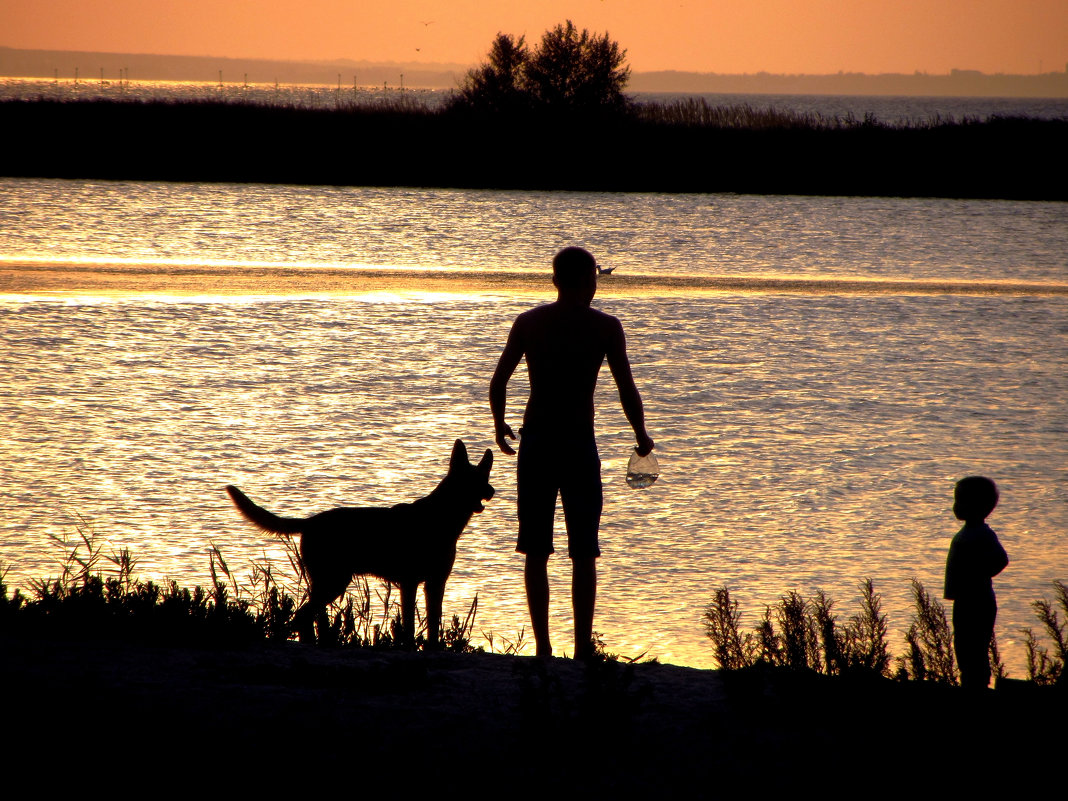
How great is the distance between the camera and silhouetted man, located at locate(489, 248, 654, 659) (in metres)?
4.87

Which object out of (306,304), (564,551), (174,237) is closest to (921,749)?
(564,551)

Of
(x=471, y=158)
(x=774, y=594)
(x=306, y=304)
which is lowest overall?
(x=774, y=594)

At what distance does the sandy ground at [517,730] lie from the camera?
126 inches

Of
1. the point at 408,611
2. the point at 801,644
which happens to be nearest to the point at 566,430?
the point at 408,611

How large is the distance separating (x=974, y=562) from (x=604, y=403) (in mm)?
6230

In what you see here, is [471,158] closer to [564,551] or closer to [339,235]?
[339,235]

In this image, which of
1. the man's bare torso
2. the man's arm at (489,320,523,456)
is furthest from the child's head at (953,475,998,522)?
the man's arm at (489,320,523,456)

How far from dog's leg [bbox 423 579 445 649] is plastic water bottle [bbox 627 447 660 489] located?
101 centimetres

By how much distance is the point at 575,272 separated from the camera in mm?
4852

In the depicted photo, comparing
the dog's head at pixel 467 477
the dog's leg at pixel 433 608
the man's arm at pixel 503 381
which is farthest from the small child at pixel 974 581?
the dog's leg at pixel 433 608

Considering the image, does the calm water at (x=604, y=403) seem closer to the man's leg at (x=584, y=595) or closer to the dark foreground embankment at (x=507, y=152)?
the man's leg at (x=584, y=595)

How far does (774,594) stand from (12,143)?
37.3m

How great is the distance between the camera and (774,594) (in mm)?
6086

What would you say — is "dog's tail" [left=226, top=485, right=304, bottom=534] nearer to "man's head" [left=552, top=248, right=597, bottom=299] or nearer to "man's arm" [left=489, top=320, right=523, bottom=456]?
"man's arm" [left=489, top=320, right=523, bottom=456]
